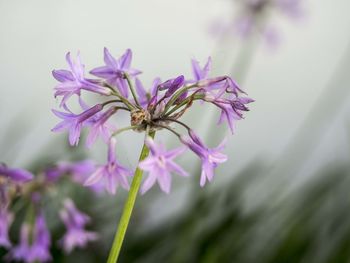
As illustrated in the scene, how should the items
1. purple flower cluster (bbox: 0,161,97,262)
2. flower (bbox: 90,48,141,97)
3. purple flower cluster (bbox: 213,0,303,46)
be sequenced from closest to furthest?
flower (bbox: 90,48,141,97) → purple flower cluster (bbox: 0,161,97,262) → purple flower cluster (bbox: 213,0,303,46)

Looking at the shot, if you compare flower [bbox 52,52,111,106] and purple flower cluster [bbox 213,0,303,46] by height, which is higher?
purple flower cluster [bbox 213,0,303,46]

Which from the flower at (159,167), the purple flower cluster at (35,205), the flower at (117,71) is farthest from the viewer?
the purple flower cluster at (35,205)

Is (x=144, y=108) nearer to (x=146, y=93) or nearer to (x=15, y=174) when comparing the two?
(x=146, y=93)

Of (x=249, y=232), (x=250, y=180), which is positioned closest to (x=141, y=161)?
(x=249, y=232)

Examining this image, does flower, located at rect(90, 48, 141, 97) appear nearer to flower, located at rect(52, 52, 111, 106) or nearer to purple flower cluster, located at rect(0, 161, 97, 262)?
flower, located at rect(52, 52, 111, 106)

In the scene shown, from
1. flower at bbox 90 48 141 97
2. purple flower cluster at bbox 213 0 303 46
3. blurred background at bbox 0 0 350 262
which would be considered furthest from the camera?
blurred background at bbox 0 0 350 262

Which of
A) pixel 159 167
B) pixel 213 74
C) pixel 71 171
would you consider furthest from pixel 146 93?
pixel 213 74

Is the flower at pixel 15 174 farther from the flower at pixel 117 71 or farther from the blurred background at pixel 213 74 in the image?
Result: the blurred background at pixel 213 74

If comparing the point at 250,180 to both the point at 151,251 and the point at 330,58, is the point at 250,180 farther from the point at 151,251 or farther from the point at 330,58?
the point at 330,58

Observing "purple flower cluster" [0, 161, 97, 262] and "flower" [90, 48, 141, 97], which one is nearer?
"flower" [90, 48, 141, 97]

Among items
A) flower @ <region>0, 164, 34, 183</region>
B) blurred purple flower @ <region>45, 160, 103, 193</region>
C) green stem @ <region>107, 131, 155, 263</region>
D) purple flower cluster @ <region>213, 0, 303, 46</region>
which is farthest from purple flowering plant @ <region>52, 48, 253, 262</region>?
purple flower cluster @ <region>213, 0, 303, 46</region>

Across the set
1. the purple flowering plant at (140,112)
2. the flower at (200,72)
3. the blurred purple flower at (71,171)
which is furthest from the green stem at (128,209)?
the blurred purple flower at (71,171)
